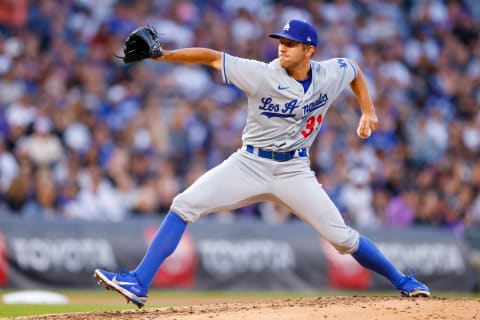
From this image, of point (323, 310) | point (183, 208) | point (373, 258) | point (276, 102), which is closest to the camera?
point (323, 310)

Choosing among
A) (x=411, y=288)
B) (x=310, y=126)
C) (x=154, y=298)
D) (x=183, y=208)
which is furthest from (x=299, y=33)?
(x=154, y=298)

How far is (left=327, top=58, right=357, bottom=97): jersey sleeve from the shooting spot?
6941 millimetres

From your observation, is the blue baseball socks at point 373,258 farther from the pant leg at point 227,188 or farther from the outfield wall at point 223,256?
the outfield wall at point 223,256

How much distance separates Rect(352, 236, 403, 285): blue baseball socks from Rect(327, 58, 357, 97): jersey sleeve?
116 centimetres

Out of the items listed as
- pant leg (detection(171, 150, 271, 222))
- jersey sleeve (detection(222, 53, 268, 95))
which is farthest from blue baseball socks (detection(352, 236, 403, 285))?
jersey sleeve (detection(222, 53, 268, 95))

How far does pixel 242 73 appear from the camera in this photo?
6484mm

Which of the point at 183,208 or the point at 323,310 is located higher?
the point at 183,208

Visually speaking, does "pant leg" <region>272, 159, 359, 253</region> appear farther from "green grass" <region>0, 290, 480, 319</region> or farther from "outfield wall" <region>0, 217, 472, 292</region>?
"outfield wall" <region>0, 217, 472, 292</region>

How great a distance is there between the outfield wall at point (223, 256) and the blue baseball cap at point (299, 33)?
558 centimetres

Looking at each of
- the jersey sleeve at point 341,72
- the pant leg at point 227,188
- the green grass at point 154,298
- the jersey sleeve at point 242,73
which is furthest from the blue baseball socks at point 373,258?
the green grass at point 154,298

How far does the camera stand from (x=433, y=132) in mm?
16078

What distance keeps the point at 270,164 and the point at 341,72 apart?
97 cm

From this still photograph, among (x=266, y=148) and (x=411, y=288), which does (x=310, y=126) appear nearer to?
(x=266, y=148)

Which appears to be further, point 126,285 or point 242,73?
point 242,73
